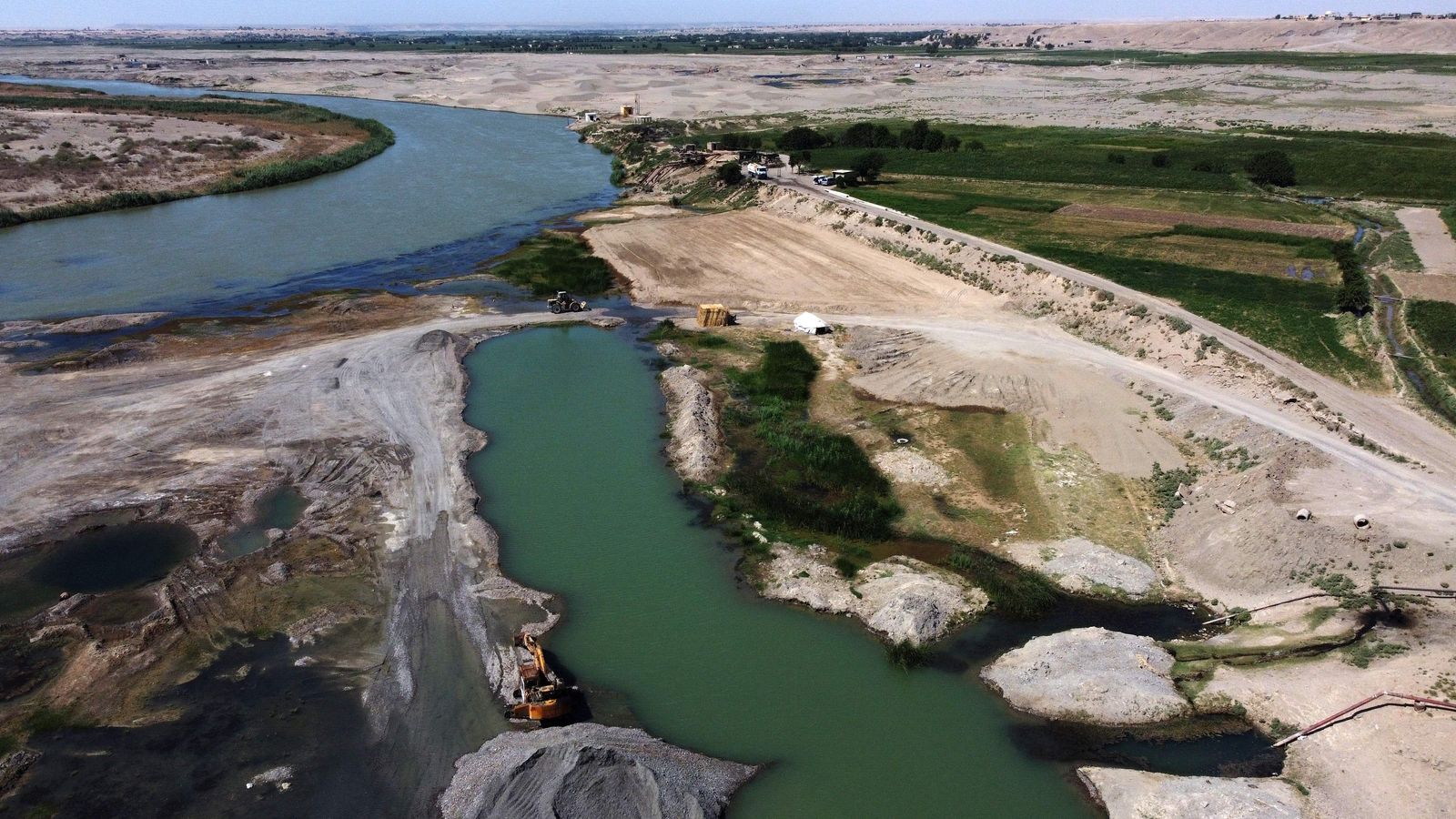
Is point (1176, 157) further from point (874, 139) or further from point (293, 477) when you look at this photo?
point (293, 477)

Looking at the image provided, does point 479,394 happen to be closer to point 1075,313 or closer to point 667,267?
point 667,267

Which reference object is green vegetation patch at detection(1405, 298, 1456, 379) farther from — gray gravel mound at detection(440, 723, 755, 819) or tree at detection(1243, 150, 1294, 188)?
gray gravel mound at detection(440, 723, 755, 819)

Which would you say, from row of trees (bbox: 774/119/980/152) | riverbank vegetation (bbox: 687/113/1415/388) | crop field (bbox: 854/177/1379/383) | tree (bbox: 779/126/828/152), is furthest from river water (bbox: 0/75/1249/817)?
row of trees (bbox: 774/119/980/152)

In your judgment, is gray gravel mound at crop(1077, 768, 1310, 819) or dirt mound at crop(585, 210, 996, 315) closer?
gray gravel mound at crop(1077, 768, 1310, 819)

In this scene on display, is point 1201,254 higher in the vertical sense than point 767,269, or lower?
higher

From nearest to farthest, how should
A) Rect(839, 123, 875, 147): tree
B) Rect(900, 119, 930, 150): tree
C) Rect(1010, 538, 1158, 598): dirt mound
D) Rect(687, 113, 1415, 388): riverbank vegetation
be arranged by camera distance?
Rect(1010, 538, 1158, 598): dirt mound → Rect(687, 113, 1415, 388): riverbank vegetation → Rect(900, 119, 930, 150): tree → Rect(839, 123, 875, 147): tree

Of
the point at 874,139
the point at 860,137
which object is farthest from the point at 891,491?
the point at 860,137
